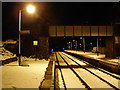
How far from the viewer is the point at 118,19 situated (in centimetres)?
4028

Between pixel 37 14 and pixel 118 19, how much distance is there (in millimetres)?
16887

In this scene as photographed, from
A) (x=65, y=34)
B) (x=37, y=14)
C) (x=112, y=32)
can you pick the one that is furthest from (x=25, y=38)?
(x=112, y=32)

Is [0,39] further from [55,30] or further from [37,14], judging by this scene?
[55,30]

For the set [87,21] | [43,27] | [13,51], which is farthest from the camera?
[87,21]

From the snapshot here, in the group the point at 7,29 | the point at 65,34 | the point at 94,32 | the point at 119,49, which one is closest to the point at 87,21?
the point at 94,32

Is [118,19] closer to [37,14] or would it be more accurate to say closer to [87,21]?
[87,21]

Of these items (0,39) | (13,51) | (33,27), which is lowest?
(13,51)

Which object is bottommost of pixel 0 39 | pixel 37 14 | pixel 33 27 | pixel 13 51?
pixel 13 51

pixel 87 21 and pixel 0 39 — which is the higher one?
pixel 87 21

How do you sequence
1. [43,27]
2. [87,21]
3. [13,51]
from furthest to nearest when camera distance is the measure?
[87,21] < [43,27] < [13,51]

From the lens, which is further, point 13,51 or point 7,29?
point 7,29

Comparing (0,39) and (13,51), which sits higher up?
(0,39)

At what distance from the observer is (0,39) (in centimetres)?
3791

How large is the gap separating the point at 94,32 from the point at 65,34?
6.24m
